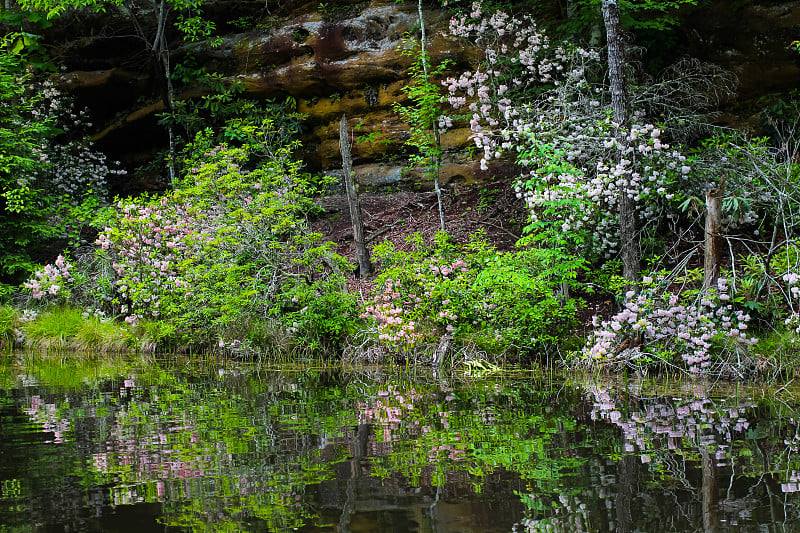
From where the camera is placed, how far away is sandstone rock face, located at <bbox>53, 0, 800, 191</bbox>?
15.8 meters

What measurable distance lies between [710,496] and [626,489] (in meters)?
0.40

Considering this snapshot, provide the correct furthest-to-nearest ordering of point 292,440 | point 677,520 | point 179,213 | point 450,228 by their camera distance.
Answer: point 450,228 → point 179,213 → point 292,440 → point 677,520

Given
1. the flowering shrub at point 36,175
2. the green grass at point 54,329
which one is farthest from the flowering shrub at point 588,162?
the flowering shrub at point 36,175

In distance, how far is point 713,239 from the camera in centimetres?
841

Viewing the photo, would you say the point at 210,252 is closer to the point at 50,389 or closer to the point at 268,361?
the point at 268,361

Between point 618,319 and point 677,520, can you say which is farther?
point 618,319

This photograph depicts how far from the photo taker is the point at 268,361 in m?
10.8

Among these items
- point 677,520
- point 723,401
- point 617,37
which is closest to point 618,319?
point 723,401

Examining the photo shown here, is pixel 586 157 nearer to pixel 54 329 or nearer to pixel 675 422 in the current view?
pixel 675 422

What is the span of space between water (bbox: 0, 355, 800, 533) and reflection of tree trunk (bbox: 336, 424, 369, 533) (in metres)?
0.02

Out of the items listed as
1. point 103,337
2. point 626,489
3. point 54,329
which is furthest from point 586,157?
point 54,329

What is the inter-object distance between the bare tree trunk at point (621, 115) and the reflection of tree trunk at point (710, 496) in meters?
5.20

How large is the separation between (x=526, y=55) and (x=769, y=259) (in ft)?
20.3

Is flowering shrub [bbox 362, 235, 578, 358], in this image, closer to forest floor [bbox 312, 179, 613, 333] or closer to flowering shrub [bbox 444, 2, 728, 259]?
flowering shrub [bbox 444, 2, 728, 259]
